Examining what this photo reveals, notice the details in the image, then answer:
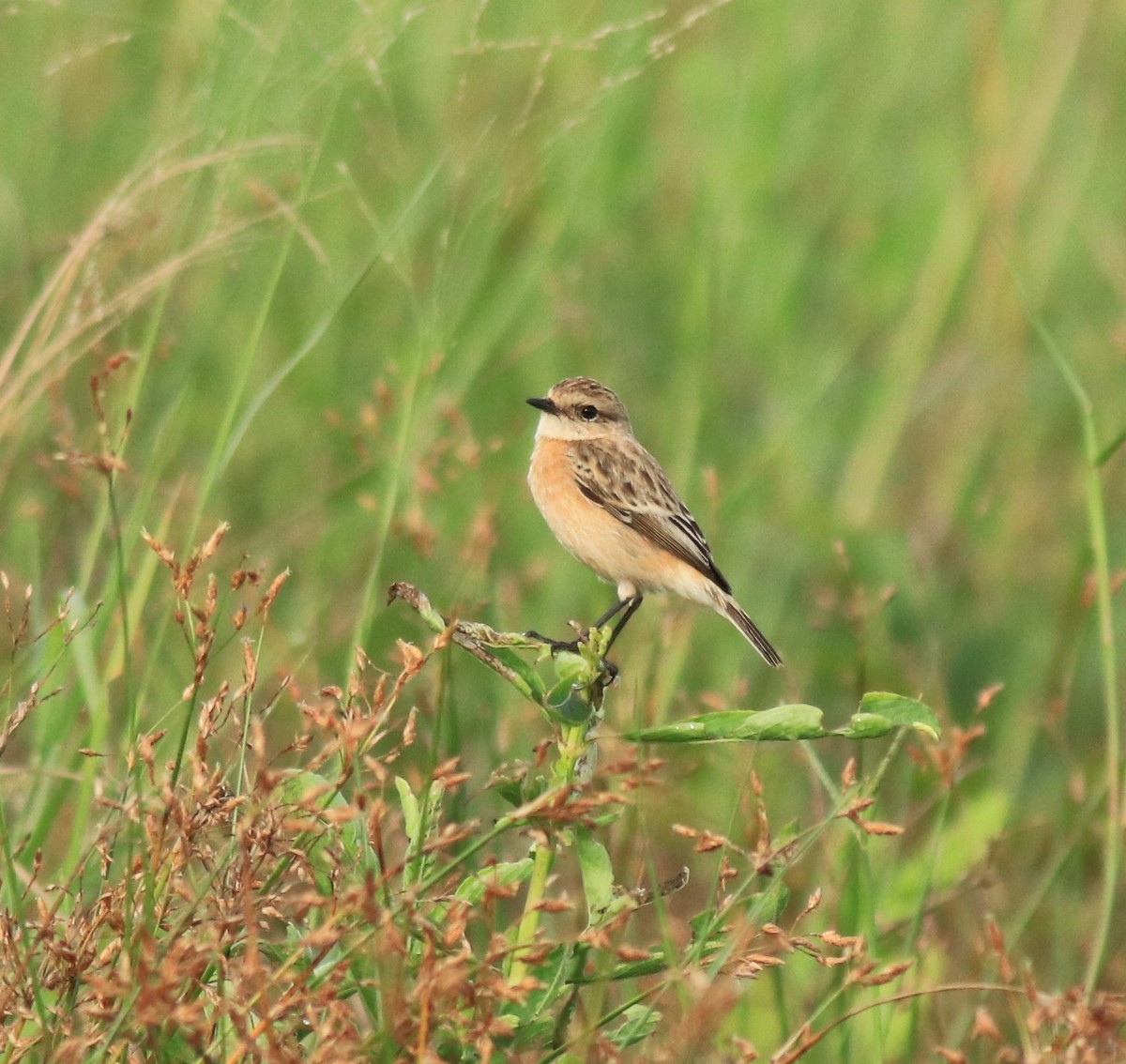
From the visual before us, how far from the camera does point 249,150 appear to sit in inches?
169

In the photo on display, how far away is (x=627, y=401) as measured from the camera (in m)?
7.68

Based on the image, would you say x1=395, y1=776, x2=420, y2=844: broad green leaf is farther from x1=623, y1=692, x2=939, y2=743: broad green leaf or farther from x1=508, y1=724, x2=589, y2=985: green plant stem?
x1=623, y1=692, x2=939, y2=743: broad green leaf

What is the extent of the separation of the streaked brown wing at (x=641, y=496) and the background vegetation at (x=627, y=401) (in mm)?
135

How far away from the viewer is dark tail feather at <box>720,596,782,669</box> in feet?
18.1

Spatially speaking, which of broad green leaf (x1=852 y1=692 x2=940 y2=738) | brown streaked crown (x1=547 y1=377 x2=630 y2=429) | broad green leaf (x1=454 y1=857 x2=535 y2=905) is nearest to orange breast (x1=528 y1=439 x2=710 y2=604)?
brown streaked crown (x1=547 y1=377 x2=630 y2=429)

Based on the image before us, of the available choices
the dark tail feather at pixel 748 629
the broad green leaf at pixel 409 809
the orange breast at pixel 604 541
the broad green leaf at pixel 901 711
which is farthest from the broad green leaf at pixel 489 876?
the orange breast at pixel 604 541

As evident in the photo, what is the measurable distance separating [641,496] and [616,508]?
0.47 ft

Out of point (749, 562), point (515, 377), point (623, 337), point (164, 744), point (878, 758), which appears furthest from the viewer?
point (623, 337)

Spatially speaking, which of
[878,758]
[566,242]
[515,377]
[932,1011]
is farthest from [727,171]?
[932,1011]

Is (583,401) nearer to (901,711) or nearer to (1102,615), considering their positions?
(1102,615)

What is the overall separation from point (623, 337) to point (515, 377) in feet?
2.42

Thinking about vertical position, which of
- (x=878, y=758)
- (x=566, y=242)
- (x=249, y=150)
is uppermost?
(x=249, y=150)

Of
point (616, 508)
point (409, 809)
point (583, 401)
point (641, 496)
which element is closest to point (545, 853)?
point (409, 809)

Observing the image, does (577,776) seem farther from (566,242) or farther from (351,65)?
(566,242)
